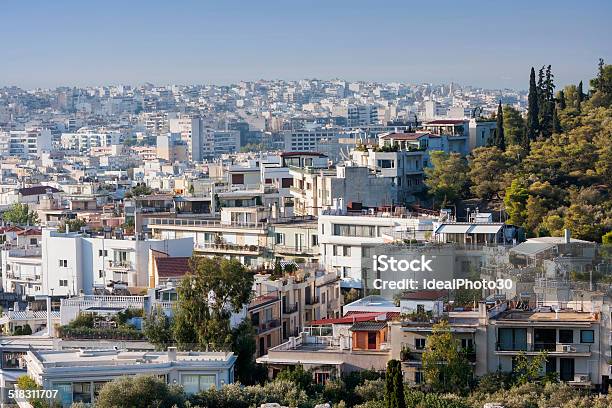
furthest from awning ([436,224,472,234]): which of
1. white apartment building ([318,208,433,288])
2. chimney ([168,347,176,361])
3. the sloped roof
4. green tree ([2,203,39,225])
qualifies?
green tree ([2,203,39,225])

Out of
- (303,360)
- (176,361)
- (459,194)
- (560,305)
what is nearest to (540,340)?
(560,305)

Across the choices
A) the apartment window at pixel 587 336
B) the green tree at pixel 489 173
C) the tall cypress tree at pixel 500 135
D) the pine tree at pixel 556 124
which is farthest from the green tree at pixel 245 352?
the pine tree at pixel 556 124

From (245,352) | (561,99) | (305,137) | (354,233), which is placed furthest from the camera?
(305,137)

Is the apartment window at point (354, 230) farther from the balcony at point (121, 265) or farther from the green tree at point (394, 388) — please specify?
the green tree at point (394, 388)

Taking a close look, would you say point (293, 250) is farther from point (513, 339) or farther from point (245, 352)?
point (513, 339)

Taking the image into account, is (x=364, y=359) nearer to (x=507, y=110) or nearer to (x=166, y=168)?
(x=507, y=110)

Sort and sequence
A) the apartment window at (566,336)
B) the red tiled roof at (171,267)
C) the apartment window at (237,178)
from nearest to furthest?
the apartment window at (566,336)
the red tiled roof at (171,267)
the apartment window at (237,178)

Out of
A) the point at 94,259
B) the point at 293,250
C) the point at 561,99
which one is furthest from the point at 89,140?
the point at 94,259
